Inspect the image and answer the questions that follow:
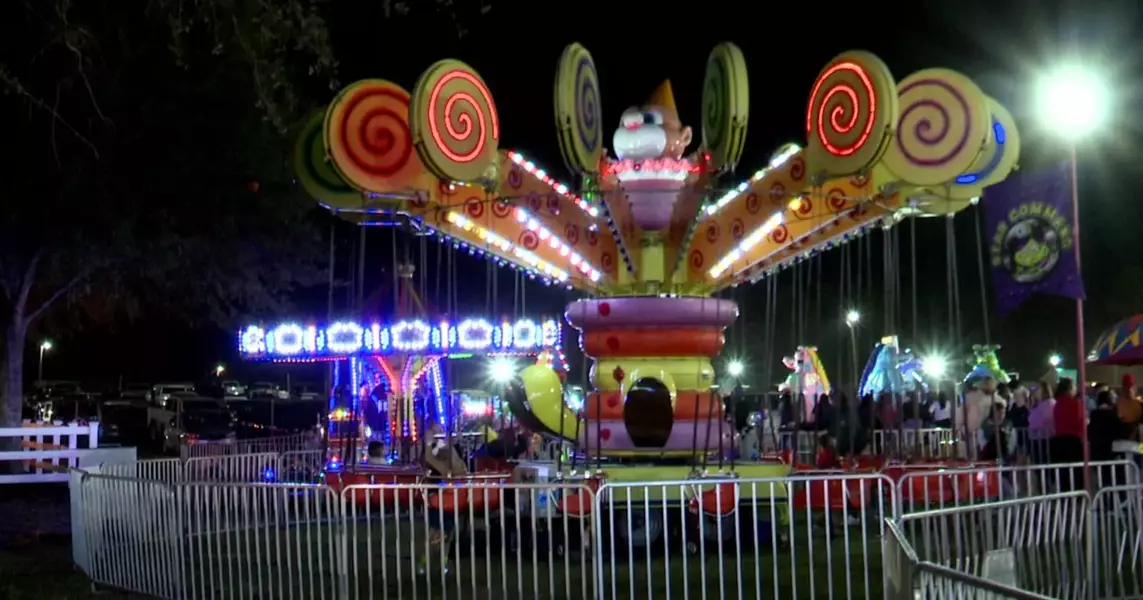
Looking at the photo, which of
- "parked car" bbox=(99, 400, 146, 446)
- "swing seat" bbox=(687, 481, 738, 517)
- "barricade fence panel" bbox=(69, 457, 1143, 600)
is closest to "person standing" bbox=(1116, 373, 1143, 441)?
"barricade fence panel" bbox=(69, 457, 1143, 600)

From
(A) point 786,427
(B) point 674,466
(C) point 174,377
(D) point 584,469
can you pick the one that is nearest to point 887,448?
(B) point 674,466

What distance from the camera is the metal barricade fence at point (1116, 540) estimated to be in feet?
26.3

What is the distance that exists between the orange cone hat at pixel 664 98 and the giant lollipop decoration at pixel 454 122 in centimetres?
229

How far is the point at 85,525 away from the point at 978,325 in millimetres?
29651

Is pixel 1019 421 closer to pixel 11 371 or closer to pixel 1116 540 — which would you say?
pixel 1116 540

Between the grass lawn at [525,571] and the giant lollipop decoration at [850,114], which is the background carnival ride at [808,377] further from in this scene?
the giant lollipop decoration at [850,114]

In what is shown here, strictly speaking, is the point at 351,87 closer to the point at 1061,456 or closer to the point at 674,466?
the point at 674,466

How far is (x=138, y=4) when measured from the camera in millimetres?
12875

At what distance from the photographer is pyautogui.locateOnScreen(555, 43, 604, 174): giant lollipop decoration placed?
10242 mm

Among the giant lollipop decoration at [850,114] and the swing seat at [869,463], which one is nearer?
the giant lollipop decoration at [850,114]

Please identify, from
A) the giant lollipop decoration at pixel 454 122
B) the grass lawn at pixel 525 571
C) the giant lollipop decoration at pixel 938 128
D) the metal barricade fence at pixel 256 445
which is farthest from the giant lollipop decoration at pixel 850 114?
the metal barricade fence at pixel 256 445

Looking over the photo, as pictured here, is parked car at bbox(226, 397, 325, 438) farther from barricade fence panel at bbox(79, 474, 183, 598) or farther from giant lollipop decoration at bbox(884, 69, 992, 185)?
giant lollipop decoration at bbox(884, 69, 992, 185)

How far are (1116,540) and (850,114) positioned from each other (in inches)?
153

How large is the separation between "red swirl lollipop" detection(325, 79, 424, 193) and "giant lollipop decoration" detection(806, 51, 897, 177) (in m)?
3.56
